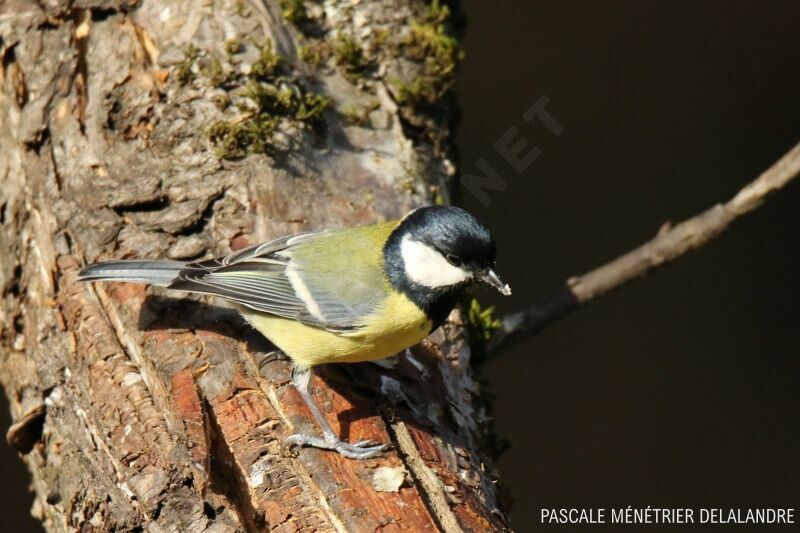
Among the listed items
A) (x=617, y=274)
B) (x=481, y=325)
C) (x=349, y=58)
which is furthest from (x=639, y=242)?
(x=349, y=58)

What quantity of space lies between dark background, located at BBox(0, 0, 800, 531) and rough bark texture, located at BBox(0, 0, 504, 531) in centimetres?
246

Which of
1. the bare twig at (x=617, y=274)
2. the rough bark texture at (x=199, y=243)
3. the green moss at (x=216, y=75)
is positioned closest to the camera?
the rough bark texture at (x=199, y=243)

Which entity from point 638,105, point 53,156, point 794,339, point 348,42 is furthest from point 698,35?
point 53,156

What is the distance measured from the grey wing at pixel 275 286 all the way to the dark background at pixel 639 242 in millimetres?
2846

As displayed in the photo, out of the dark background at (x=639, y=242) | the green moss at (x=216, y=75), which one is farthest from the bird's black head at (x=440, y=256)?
the dark background at (x=639, y=242)

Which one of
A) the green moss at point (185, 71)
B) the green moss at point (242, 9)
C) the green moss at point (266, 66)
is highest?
the green moss at point (242, 9)

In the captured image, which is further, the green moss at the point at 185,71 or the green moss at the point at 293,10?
the green moss at the point at 293,10

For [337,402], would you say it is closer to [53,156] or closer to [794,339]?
[53,156]

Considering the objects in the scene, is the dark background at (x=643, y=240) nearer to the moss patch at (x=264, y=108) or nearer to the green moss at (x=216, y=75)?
the moss patch at (x=264, y=108)

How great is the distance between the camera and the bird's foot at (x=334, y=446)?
2459 millimetres

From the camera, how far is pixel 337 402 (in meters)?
2.80

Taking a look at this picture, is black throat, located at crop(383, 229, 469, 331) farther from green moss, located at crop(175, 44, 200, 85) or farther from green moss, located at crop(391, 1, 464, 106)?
green moss, located at crop(175, 44, 200, 85)

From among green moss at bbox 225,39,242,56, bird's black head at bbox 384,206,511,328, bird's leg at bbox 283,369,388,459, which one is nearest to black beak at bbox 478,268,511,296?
bird's black head at bbox 384,206,511,328

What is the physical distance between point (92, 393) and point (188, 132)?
0.99 m
